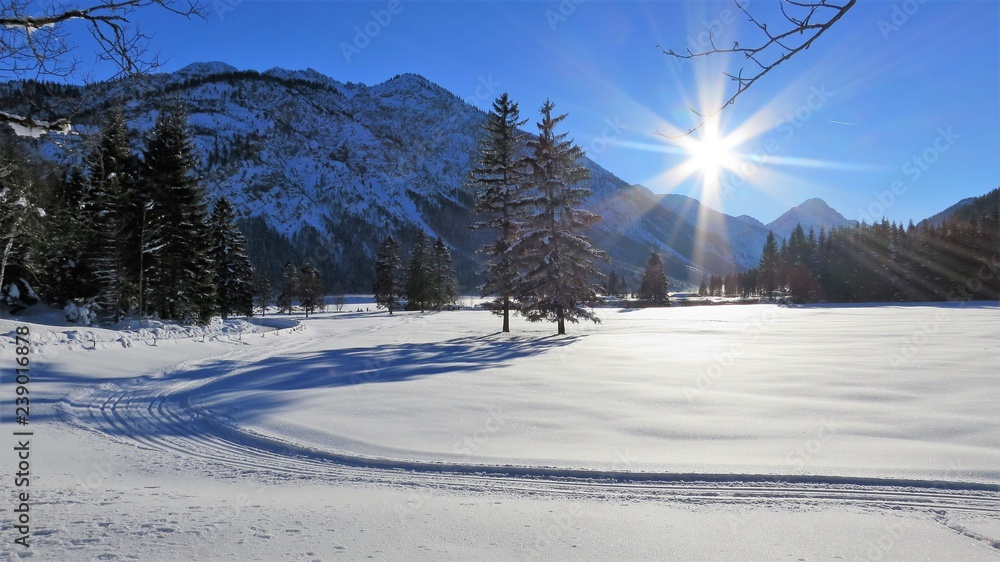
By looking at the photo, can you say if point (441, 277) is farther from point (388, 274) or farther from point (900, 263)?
point (900, 263)

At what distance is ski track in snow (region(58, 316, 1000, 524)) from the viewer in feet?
14.4

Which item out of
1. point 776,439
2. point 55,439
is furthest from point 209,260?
point 776,439

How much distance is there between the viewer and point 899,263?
64375 millimetres

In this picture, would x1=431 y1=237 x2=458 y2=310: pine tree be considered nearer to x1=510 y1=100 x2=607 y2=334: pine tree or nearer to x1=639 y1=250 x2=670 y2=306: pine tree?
x1=639 y1=250 x2=670 y2=306: pine tree

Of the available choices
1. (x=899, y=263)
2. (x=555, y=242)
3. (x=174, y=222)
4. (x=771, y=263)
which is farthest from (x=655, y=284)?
(x=174, y=222)

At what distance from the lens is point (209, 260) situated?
2853 centimetres

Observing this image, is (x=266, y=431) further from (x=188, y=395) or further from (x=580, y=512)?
(x=580, y=512)

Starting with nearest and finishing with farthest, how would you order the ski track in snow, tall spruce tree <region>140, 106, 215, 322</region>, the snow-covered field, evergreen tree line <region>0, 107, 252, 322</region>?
the snow-covered field, the ski track in snow, evergreen tree line <region>0, 107, 252, 322</region>, tall spruce tree <region>140, 106, 215, 322</region>

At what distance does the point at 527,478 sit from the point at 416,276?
55.7 metres

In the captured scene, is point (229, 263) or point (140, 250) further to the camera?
point (229, 263)

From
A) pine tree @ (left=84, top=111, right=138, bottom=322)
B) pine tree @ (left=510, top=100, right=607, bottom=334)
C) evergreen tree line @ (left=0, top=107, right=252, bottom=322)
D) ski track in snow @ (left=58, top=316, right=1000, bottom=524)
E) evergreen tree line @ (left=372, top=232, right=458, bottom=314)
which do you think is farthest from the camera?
evergreen tree line @ (left=372, top=232, right=458, bottom=314)

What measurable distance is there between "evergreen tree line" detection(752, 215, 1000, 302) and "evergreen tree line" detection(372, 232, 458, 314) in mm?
59268

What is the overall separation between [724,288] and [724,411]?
527 ft

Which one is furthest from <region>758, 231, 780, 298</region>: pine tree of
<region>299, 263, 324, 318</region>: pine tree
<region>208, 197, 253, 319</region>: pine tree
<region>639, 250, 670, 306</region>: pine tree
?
<region>208, 197, 253, 319</region>: pine tree
